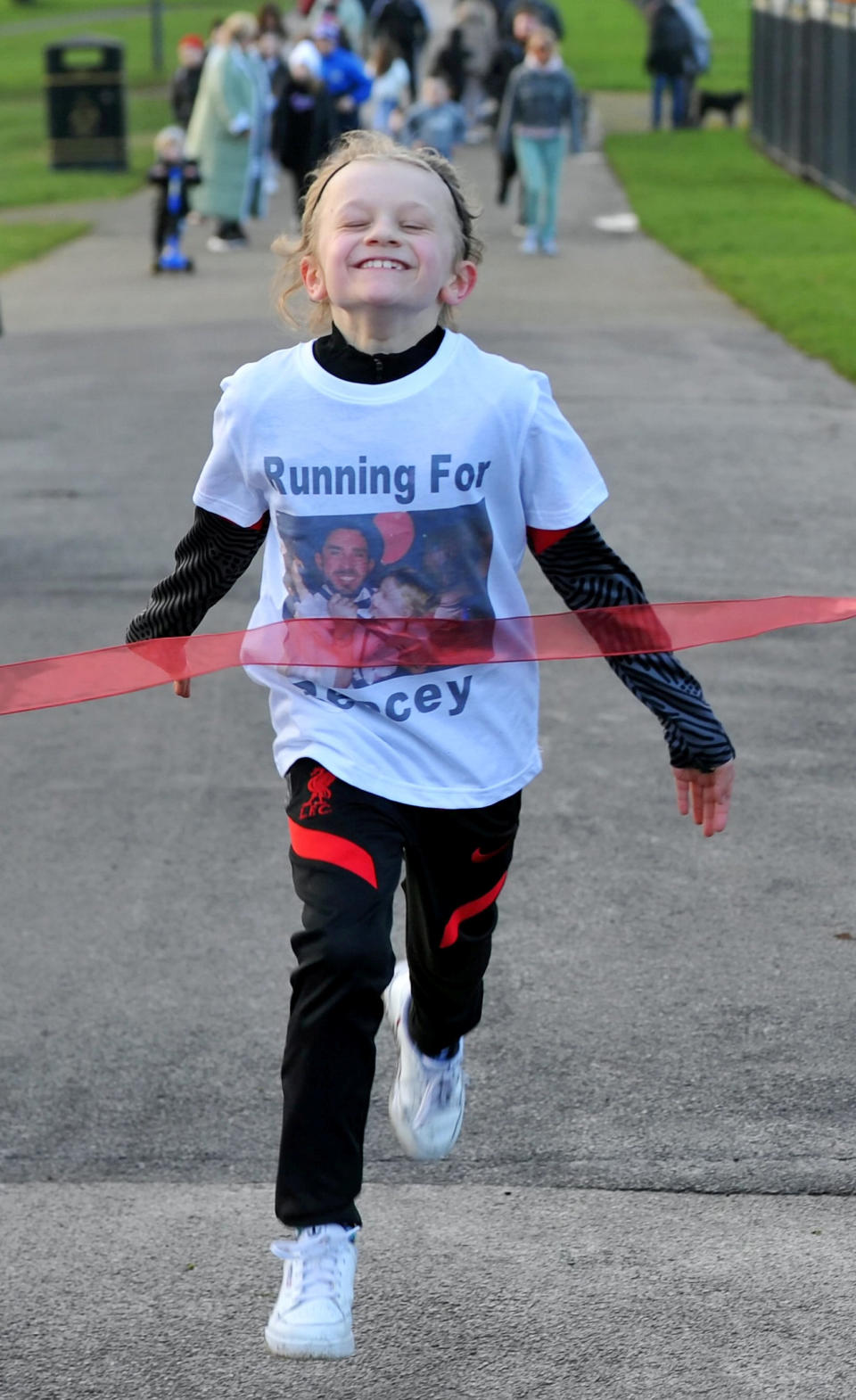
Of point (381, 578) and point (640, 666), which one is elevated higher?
point (381, 578)

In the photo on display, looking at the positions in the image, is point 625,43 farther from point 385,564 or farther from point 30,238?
point 385,564

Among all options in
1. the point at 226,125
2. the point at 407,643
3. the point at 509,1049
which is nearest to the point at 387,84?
the point at 226,125

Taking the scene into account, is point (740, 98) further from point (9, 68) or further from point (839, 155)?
point (9, 68)

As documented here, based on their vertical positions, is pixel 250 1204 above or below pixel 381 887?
below

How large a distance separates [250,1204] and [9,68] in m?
46.6

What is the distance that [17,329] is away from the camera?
609 inches

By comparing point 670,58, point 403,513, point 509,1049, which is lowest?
point 670,58

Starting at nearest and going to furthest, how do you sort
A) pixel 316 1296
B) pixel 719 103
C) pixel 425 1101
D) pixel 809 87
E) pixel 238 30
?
1. pixel 316 1296
2. pixel 425 1101
3. pixel 238 30
4. pixel 809 87
5. pixel 719 103

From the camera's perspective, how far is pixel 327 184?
3.33 meters

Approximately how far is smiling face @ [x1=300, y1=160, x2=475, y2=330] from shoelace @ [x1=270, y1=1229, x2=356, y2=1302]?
1.39 meters

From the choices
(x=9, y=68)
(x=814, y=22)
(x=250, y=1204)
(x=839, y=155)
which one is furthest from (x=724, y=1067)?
(x=9, y=68)

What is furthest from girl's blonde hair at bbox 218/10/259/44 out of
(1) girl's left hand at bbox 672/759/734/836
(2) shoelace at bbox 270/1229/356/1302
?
(2) shoelace at bbox 270/1229/356/1302

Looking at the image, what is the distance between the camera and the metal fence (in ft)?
74.0

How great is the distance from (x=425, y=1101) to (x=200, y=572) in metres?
0.99
